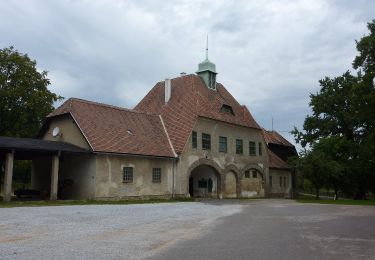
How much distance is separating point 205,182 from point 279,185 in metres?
10.3

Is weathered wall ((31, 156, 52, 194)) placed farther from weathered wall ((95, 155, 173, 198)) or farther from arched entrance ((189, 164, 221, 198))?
arched entrance ((189, 164, 221, 198))

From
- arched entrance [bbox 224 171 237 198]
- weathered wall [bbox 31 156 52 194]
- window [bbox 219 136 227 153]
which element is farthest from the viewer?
arched entrance [bbox 224 171 237 198]

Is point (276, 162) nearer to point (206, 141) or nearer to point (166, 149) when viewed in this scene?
point (206, 141)

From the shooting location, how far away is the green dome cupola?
39500 millimetres

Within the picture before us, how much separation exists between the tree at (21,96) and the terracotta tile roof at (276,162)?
71.4 ft

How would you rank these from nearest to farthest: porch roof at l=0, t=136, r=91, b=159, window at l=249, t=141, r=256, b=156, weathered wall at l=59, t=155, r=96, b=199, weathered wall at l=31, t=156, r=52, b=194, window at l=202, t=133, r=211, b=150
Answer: porch roof at l=0, t=136, r=91, b=159 < weathered wall at l=59, t=155, r=96, b=199 < weathered wall at l=31, t=156, r=52, b=194 < window at l=202, t=133, r=211, b=150 < window at l=249, t=141, r=256, b=156

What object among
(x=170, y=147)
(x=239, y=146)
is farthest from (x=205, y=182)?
(x=170, y=147)

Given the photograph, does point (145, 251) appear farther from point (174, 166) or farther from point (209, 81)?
point (209, 81)

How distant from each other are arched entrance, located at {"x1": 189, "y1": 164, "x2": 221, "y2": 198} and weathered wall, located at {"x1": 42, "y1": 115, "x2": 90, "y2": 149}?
11.4 metres

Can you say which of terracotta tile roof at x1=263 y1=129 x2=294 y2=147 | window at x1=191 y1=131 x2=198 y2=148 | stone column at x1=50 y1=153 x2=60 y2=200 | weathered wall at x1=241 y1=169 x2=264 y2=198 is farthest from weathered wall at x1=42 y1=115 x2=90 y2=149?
terracotta tile roof at x1=263 y1=129 x2=294 y2=147

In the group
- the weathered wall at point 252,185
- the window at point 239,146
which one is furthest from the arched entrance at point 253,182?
the window at point 239,146

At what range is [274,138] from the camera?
47625 millimetres

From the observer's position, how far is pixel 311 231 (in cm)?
1202

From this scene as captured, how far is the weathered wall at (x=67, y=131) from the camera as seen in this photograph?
89.0 ft
